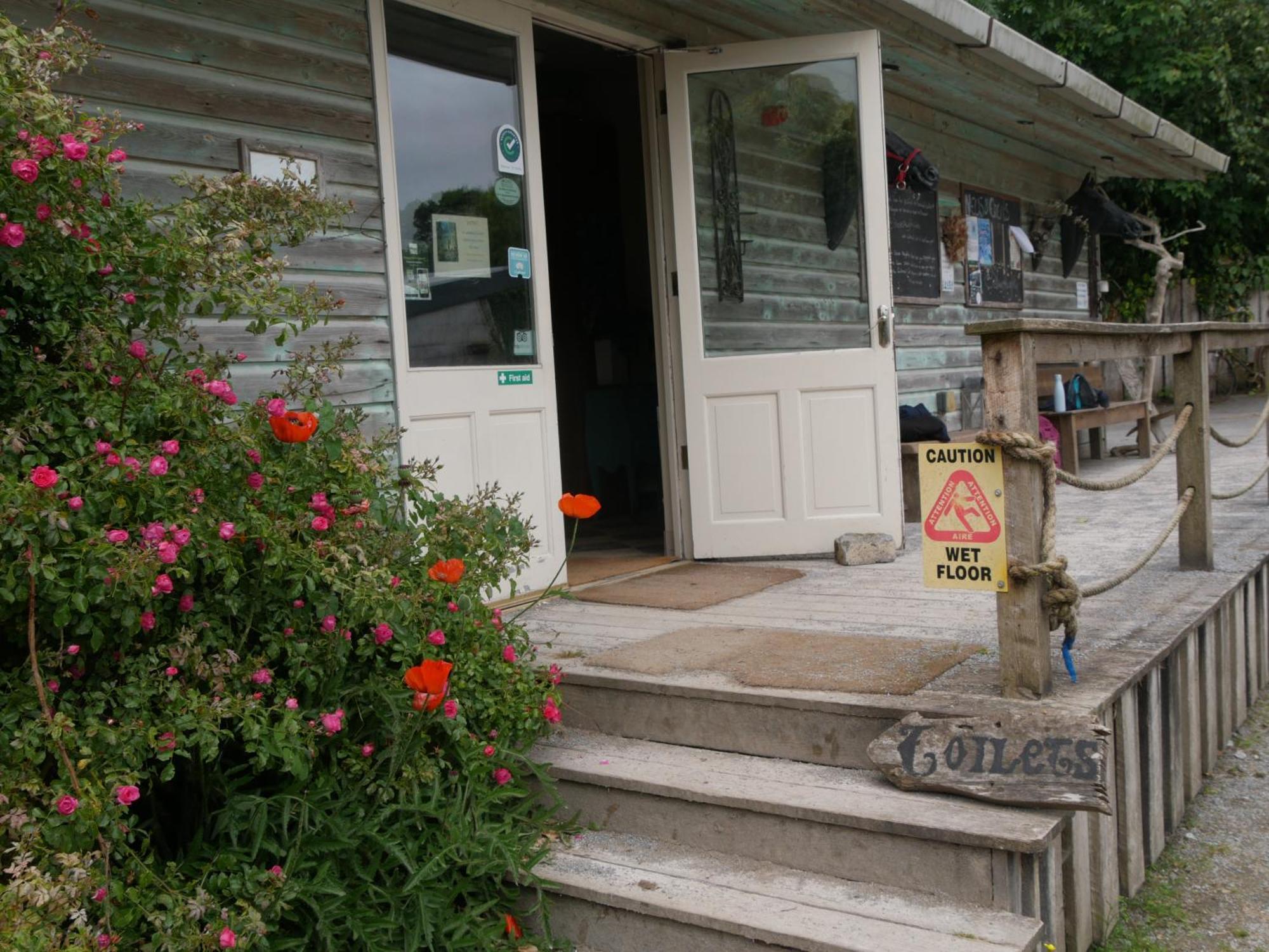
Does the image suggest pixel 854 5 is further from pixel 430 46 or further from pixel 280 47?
pixel 280 47

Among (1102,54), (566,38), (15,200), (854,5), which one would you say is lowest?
(15,200)

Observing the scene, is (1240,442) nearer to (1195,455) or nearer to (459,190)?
(1195,455)

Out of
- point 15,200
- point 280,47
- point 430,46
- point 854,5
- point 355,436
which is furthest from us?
point 854,5

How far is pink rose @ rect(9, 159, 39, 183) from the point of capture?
2.07 metres

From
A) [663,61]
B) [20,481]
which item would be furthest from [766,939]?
[663,61]

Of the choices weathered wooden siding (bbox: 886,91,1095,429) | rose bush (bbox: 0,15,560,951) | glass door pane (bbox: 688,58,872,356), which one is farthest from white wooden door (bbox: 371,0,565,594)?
weathered wooden siding (bbox: 886,91,1095,429)

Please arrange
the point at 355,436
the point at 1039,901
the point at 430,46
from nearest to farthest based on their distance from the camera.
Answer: the point at 1039,901 < the point at 355,436 < the point at 430,46

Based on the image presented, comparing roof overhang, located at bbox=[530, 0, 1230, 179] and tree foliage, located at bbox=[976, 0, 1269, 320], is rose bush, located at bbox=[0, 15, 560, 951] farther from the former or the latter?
tree foliage, located at bbox=[976, 0, 1269, 320]

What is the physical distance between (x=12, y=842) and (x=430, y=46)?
3066mm

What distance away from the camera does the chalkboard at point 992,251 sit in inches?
333

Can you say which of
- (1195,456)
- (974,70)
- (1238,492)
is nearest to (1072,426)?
(974,70)

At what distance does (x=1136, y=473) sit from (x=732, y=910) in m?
1.91

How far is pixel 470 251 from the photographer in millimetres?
4301

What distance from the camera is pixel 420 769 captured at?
2.53 metres
